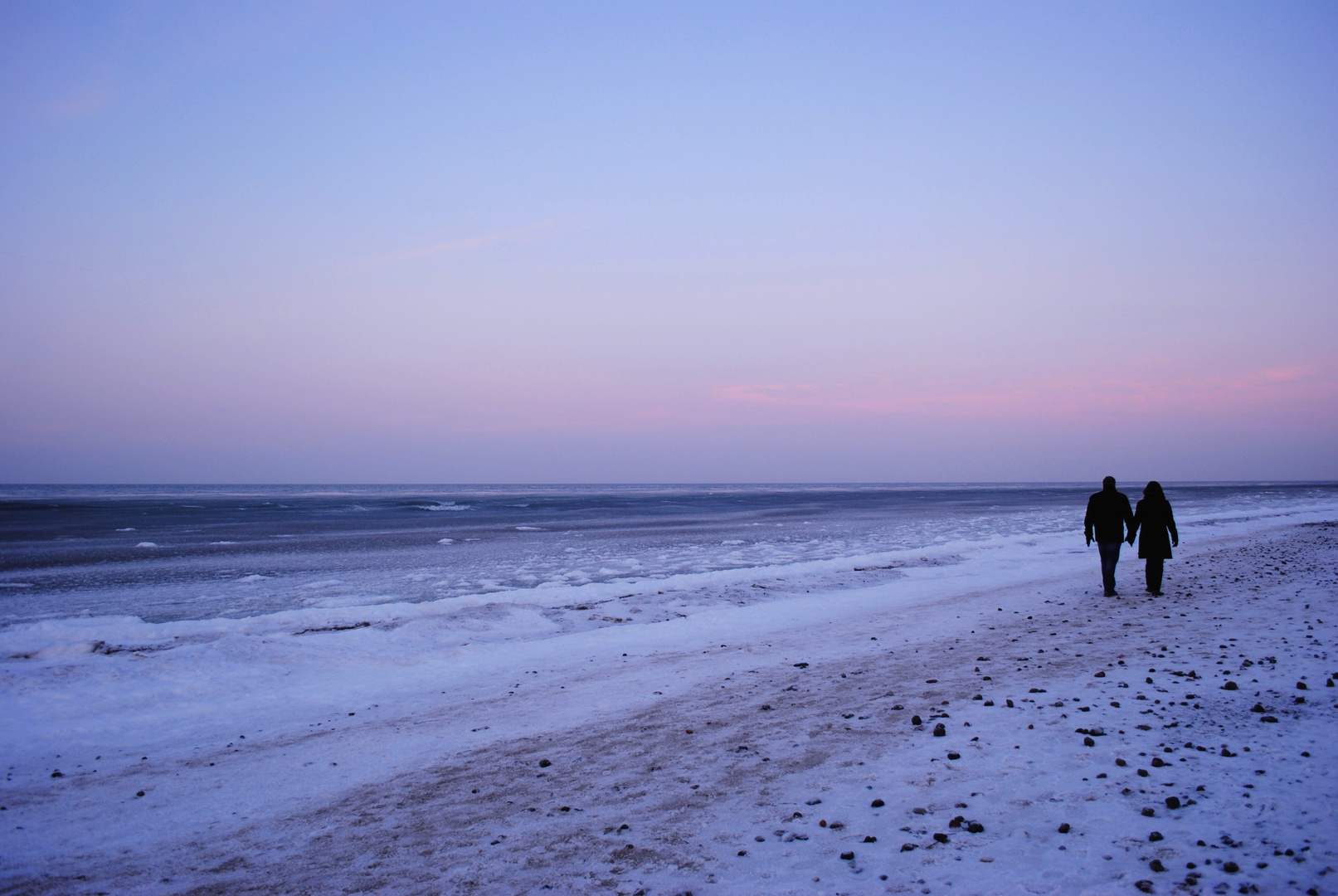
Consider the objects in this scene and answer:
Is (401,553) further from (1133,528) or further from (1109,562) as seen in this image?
(1133,528)

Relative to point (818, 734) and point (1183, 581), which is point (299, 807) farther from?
point (1183, 581)

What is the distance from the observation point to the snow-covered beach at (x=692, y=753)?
4.80 metres

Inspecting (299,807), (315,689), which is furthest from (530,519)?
(299,807)

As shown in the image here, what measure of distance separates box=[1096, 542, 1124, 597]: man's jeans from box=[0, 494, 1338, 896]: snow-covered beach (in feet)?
1.91

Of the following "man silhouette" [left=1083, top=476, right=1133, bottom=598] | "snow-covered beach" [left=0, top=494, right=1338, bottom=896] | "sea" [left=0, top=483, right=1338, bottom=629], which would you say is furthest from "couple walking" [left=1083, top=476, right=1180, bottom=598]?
"sea" [left=0, top=483, right=1338, bottom=629]

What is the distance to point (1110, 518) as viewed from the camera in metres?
14.8

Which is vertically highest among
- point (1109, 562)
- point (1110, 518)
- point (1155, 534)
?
point (1110, 518)

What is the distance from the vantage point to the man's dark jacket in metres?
14.8

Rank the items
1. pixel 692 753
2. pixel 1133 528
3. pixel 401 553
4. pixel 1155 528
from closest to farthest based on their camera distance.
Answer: pixel 692 753
pixel 1155 528
pixel 1133 528
pixel 401 553

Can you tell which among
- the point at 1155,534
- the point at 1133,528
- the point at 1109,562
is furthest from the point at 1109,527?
the point at 1155,534

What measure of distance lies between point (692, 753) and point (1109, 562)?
11585 mm

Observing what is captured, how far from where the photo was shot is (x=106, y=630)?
1357cm

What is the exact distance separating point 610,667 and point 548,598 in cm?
615

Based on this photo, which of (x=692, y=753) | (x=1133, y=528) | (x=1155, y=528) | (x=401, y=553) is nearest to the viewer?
(x=692, y=753)
